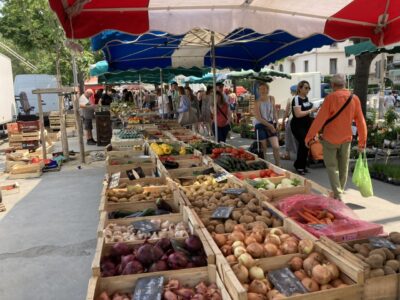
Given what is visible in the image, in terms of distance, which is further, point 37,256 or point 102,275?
point 37,256

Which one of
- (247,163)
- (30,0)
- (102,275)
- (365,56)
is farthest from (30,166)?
(30,0)

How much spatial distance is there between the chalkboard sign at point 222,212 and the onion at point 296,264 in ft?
2.81

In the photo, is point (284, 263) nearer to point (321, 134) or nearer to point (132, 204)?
point (132, 204)

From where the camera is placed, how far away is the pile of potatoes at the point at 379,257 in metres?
2.32

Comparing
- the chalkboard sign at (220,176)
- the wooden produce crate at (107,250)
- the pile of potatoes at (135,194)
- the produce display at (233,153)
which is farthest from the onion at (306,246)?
the produce display at (233,153)

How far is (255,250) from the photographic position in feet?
8.67

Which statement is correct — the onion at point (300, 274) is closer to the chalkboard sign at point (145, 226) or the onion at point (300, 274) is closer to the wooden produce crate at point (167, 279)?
the wooden produce crate at point (167, 279)

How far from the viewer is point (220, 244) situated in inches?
112

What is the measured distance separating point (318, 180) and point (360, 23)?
12.2 ft

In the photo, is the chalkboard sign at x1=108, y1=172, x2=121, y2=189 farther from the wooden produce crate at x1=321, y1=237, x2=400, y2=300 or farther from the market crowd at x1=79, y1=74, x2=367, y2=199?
the wooden produce crate at x1=321, y1=237, x2=400, y2=300

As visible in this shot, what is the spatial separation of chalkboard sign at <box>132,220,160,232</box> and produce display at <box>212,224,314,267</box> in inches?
21.0

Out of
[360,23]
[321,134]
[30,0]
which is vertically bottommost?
[321,134]

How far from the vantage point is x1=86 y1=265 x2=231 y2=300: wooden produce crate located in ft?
7.73

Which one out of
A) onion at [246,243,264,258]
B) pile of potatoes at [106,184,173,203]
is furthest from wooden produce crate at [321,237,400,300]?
pile of potatoes at [106,184,173,203]
